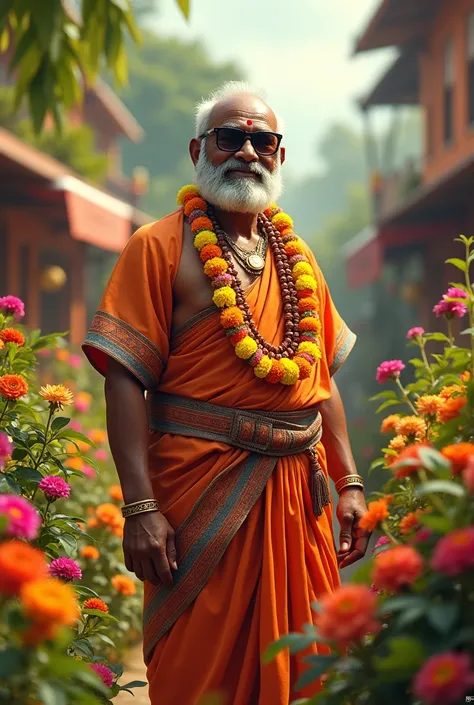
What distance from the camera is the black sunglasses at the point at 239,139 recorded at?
3498 mm

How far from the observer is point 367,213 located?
158 ft

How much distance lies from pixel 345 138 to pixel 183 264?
4614 inches

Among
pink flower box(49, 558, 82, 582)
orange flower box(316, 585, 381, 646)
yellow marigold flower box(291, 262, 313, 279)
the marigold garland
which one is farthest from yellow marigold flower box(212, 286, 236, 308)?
orange flower box(316, 585, 381, 646)

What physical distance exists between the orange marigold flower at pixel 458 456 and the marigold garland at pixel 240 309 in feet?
4.64

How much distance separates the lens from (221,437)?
325 cm

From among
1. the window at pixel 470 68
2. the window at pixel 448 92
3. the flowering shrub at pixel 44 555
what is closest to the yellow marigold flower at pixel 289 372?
the flowering shrub at pixel 44 555

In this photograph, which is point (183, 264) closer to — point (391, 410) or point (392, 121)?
point (391, 410)

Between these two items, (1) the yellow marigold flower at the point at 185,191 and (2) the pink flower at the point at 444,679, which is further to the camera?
(1) the yellow marigold flower at the point at 185,191

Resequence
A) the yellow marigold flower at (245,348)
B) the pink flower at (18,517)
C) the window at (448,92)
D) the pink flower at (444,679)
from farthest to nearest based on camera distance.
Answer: the window at (448,92) < the yellow marigold flower at (245,348) < the pink flower at (18,517) < the pink flower at (444,679)

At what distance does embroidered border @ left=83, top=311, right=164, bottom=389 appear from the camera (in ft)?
10.5

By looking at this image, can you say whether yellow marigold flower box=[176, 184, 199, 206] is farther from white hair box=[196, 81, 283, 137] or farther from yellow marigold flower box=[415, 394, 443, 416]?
yellow marigold flower box=[415, 394, 443, 416]

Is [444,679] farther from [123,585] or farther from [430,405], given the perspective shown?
[123,585]

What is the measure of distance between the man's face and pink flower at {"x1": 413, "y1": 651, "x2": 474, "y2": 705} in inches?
87.8

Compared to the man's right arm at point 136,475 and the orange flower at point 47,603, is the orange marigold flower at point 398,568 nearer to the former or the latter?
the orange flower at point 47,603
